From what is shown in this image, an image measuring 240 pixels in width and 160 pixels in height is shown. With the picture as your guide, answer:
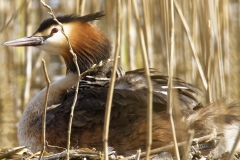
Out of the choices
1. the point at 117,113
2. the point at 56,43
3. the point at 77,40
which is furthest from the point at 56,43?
the point at 117,113

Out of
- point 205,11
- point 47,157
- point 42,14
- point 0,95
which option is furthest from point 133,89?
point 42,14

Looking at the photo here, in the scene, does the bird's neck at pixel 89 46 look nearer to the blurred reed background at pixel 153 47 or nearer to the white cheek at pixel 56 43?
the white cheek at pixel 56 43

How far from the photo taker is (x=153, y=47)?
28.0 ft

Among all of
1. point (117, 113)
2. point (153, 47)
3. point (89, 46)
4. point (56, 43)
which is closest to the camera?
point (117, 113)

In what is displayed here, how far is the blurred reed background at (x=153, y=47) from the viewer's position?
4422 mm

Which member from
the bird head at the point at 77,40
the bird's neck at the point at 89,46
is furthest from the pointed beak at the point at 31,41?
the bird's neck at the point at 89,46

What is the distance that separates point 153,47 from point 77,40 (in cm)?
344

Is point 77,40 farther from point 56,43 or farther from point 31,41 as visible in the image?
point 31,41

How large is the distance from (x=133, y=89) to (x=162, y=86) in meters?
0.25

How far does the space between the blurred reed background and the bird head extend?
35cm

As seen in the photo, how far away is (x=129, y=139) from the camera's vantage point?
4.48m

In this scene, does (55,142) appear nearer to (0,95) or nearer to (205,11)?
(205,11)

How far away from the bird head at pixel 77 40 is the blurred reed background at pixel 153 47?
35 cm

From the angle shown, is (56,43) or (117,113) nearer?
(117,113)
